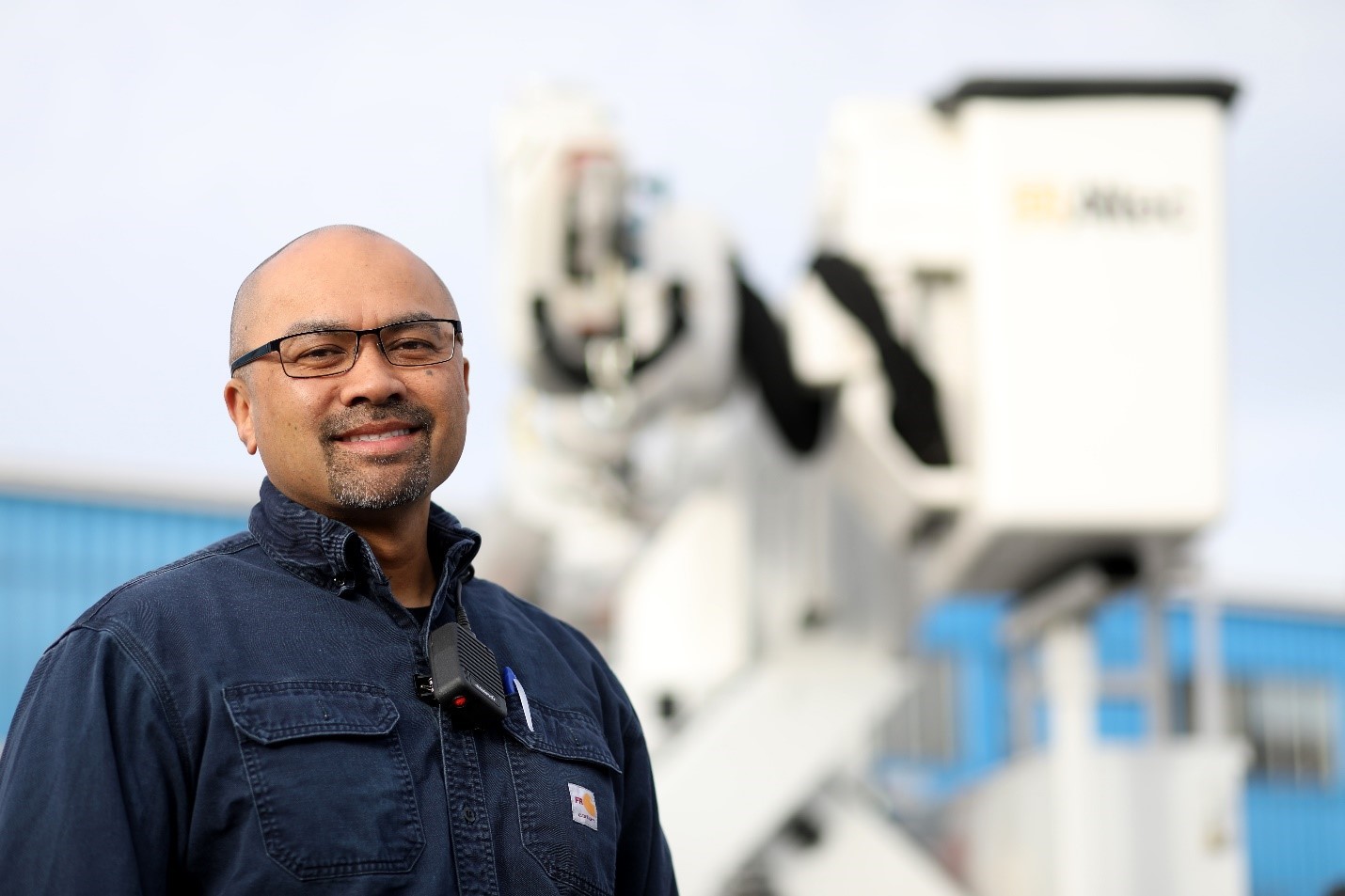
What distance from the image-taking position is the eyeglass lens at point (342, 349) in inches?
89.6

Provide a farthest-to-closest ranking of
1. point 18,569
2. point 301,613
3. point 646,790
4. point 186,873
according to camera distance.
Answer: point 18,569
point 646,790
point 301,613
point 186,873

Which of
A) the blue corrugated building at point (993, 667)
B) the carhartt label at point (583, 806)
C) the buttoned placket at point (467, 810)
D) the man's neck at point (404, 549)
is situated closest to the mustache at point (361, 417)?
the man's neck at point (404, 549)

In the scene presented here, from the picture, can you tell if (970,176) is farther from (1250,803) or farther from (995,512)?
(1250,803)

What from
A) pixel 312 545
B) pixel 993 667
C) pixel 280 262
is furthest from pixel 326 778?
pixel 993 667

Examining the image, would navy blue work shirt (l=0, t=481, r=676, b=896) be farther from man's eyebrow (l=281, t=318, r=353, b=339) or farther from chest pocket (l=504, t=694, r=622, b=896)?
man's eyebrow (l=281, t=318, r=353, b=339)

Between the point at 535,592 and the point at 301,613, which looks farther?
the point at 535,592

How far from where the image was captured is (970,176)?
588 centimetres

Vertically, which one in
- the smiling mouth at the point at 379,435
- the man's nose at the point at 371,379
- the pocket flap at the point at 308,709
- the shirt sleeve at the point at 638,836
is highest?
the man's nose at the point at 371,379

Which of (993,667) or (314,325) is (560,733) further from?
(993,667)

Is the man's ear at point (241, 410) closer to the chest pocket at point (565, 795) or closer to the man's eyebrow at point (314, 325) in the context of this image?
the man's eyebrow at point (314, 325)

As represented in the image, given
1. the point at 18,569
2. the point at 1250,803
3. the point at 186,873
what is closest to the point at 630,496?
the point at 186,873

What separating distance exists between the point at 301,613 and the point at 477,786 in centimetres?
28

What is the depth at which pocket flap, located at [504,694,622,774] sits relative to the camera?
90.0 inches

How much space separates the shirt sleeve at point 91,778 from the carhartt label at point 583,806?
454 millimetres
